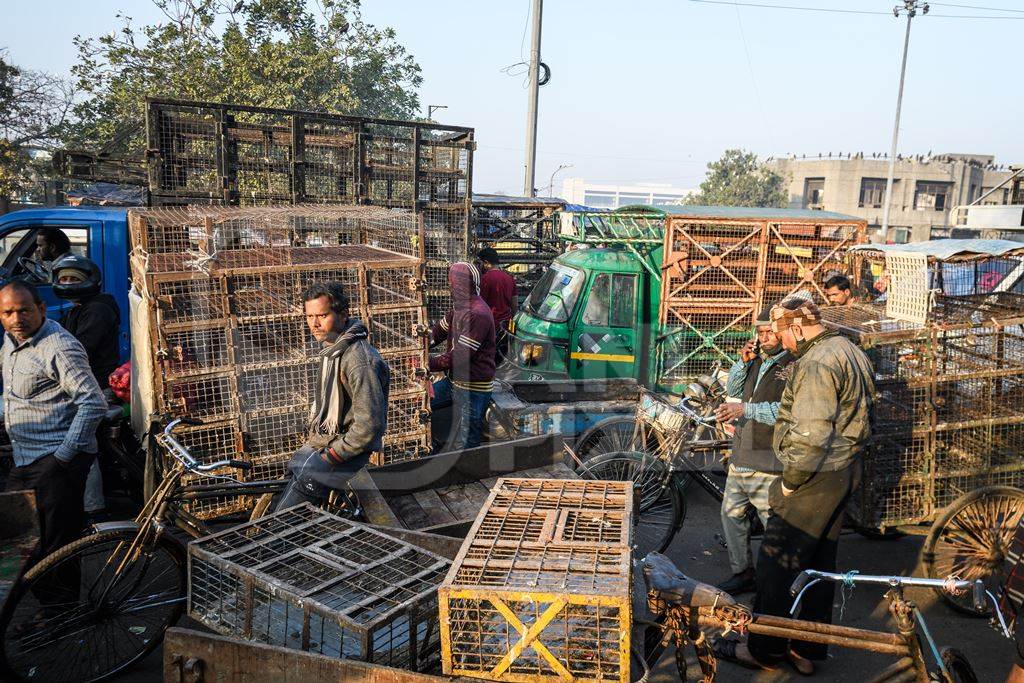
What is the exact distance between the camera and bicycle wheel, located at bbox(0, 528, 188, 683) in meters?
3.78

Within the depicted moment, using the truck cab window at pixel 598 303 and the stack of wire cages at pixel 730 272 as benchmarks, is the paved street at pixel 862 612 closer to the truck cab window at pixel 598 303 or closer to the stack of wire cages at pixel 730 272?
the stack of wire cages at pixel 730 272

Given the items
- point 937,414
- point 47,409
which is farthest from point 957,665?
point 47,409

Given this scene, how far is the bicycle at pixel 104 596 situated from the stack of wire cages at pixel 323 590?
727mm

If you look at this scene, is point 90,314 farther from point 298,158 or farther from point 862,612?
point 862,612

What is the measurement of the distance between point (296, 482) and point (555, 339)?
4573 mm

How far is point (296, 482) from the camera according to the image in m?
4.28

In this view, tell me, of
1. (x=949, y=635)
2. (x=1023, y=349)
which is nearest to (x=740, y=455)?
(x=949, y=635)

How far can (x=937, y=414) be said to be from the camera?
18.0 feet

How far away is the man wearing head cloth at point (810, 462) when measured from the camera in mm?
4090

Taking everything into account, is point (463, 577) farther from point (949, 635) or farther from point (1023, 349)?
point (1023, 349)

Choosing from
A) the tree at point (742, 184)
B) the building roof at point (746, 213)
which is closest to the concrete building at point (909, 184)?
the tree at point (742, 184)

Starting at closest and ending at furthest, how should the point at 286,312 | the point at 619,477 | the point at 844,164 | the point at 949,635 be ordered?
the point at 949,635 < the point at 286,312 < the point at 619,477 < the point at 844,164

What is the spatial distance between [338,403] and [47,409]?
5.58 feet

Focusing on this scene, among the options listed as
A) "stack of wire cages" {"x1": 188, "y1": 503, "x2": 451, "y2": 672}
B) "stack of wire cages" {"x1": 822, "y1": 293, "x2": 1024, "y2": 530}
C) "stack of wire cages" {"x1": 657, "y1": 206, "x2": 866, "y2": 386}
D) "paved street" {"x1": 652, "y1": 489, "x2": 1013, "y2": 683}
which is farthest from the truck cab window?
"stack of wire cages" {"x1": 188, "y1": 503, "x2": 451, "y2": 672}
